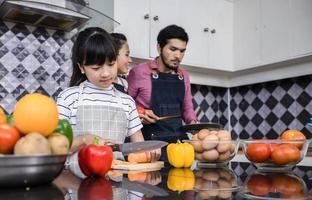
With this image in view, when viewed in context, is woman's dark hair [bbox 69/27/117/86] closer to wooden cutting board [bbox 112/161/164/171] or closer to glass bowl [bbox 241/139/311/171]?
wooden cutting board [bbox 112/161/164/171]

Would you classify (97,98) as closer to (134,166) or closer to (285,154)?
(134,166)

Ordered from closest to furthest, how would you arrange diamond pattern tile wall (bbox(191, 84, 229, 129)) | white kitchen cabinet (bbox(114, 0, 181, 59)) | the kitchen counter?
1. the kitchen counter
2. white kitchen cabinet (bbox(114, 0, 181, 59))
3. diamond pattern tile wall (bbox(191, 84, 229, 129))

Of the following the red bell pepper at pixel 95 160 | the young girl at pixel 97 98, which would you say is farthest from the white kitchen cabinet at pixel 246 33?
the red bell pepper at pixel 95 160

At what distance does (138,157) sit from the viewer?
91 centimetres

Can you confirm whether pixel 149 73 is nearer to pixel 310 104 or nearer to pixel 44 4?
pixel 44 4

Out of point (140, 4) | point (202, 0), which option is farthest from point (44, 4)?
point (202, 0)

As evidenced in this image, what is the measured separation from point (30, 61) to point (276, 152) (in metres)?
1.56

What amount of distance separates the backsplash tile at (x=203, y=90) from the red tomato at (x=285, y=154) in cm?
150

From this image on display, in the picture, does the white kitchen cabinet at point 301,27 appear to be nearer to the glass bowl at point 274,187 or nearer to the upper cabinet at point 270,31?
the upper cabinet at point 270,31

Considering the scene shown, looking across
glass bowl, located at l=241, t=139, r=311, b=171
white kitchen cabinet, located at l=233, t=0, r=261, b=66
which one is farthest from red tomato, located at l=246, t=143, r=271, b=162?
white kitchen cabinet, located at l=233, t=0, r=261, b=66

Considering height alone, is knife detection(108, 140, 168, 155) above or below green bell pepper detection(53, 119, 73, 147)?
below

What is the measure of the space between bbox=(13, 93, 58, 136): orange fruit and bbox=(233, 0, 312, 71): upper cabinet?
6.26 feet

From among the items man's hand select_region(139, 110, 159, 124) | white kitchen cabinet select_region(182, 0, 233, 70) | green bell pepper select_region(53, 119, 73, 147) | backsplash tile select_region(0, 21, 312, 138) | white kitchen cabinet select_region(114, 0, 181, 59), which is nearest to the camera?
green bell pepper select_region(53, 119, 73, 147)

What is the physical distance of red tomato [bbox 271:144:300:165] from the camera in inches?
31.9
